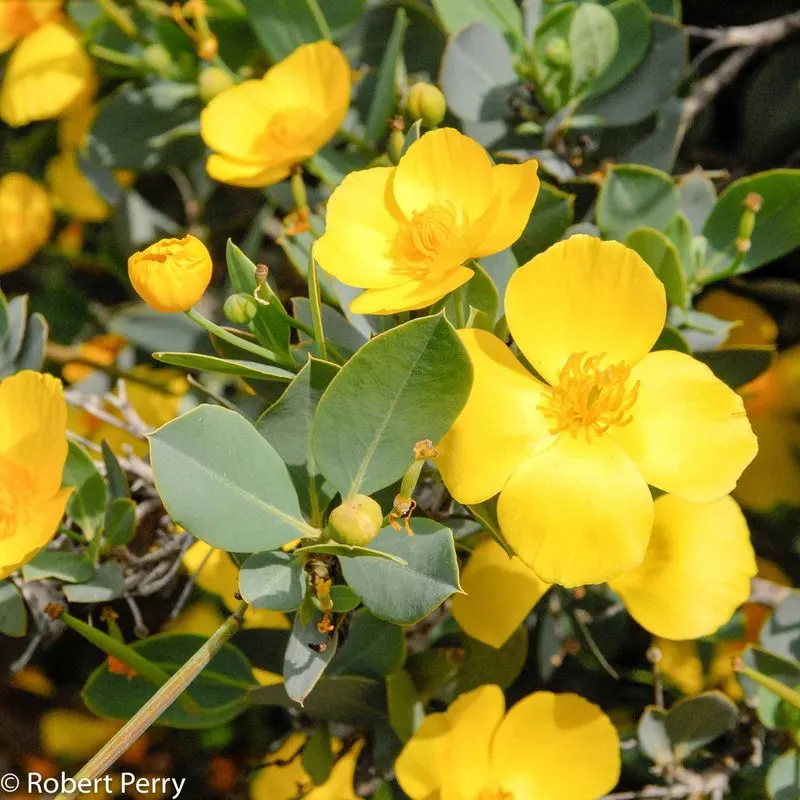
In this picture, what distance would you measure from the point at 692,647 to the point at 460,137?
72 cm

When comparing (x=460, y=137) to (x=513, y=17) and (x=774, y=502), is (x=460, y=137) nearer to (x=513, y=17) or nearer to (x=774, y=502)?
(x=513, y=17)

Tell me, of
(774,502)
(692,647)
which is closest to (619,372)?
(692,647)

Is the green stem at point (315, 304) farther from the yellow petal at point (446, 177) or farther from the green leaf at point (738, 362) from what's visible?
the green leaf at point (738, 362)

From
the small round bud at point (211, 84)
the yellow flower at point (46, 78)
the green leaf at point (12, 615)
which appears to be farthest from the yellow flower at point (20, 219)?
the green leaf at point (12, 615)

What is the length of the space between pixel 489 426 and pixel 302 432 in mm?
167

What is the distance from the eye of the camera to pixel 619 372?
0.78m

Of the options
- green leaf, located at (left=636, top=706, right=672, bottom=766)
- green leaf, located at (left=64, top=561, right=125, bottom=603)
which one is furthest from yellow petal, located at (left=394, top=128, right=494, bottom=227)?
green leaf, located at (left=636, top=706, right=672, bottom=766)

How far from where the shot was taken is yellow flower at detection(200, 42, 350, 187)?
103 cm

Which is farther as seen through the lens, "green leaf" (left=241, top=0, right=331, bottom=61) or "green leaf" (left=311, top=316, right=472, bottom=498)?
"green leaf" (left=241, top=0, right=331, bottom=61)

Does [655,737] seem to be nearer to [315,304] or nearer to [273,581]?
[273,581]

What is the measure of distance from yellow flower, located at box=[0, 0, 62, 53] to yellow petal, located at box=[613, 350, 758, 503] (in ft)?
3.64

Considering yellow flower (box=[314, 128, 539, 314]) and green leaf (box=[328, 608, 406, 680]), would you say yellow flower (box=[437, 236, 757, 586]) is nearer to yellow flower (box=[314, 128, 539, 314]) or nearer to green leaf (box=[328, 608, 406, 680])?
yellow flower (box=[314, 128, 539, 314])

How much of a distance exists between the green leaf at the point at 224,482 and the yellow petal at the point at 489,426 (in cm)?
14

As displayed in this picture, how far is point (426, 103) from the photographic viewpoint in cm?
96
